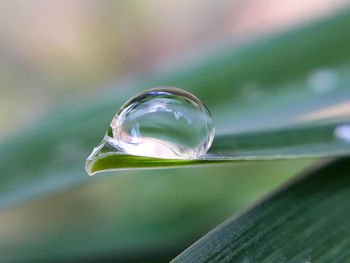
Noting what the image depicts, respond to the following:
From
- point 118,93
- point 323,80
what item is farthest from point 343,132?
point 118,93

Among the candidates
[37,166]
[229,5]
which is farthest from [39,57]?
[37,166]

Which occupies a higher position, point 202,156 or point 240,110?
point 240,110

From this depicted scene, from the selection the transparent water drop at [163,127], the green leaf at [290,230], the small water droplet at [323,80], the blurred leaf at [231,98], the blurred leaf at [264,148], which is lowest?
the green leaf at [290,230]

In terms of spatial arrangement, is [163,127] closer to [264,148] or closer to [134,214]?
[264,148]

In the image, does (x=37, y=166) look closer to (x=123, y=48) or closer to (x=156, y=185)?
(x=156, y=185)

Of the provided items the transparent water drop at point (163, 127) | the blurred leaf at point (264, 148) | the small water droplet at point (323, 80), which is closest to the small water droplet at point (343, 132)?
the blurred leaf at point (264, 148)

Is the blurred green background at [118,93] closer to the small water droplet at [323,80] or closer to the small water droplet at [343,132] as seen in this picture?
the small water droplet at [323,80]

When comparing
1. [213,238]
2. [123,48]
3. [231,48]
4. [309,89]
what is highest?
[123,48]
